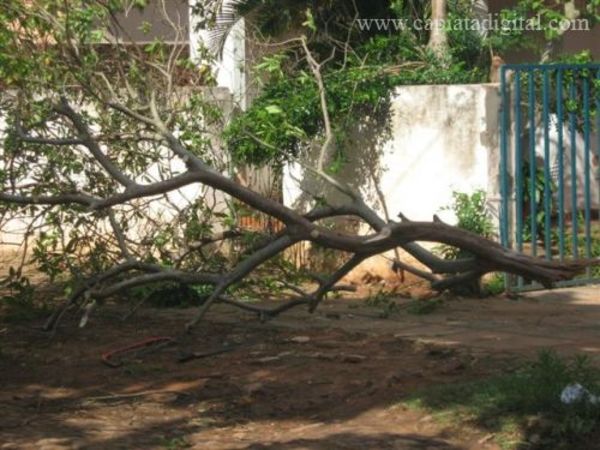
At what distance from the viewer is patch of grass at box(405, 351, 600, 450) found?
6.92 meters

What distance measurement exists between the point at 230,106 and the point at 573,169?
142 inches

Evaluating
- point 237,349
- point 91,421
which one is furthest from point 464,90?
point 91,421

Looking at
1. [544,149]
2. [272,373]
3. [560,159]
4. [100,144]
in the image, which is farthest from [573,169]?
[272,373]

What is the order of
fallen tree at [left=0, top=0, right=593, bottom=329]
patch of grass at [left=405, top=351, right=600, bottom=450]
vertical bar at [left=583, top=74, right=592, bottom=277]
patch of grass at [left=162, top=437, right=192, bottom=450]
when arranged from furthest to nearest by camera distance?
vertical bar at [left=583, top=74, right=592, bottom=277], fallen tree at [left=0, top=0, right=593, bottom=329], patch of grass at [left=162, top=437, right=192, bottom=450], patch of grass at [left=405, top=351, right=600, bottom=450]

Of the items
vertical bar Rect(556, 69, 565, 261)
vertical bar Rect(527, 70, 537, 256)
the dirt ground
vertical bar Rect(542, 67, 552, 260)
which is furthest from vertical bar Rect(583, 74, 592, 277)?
the dirt ground

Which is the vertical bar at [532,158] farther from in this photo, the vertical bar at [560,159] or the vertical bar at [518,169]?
the vertical bar at [560,159]

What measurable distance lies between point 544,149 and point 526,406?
5.26 m

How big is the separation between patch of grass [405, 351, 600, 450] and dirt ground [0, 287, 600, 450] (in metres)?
0.11

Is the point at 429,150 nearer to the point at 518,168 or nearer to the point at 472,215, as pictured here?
the point at 472,215

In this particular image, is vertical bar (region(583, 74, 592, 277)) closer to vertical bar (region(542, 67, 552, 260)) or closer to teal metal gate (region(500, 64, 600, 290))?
teal metal gate (region(500, 64, 600, 290))

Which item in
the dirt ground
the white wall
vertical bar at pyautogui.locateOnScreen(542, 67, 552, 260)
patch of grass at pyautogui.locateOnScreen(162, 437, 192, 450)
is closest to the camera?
patch of grass at pyautogui.locateOnScreen(162, 437, 192, 450)

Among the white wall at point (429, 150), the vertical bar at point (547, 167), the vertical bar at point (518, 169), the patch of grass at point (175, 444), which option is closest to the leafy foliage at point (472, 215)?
the white wall at point (429, 150)

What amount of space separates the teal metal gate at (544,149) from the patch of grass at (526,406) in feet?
13.4

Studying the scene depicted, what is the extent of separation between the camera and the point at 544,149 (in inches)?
478
